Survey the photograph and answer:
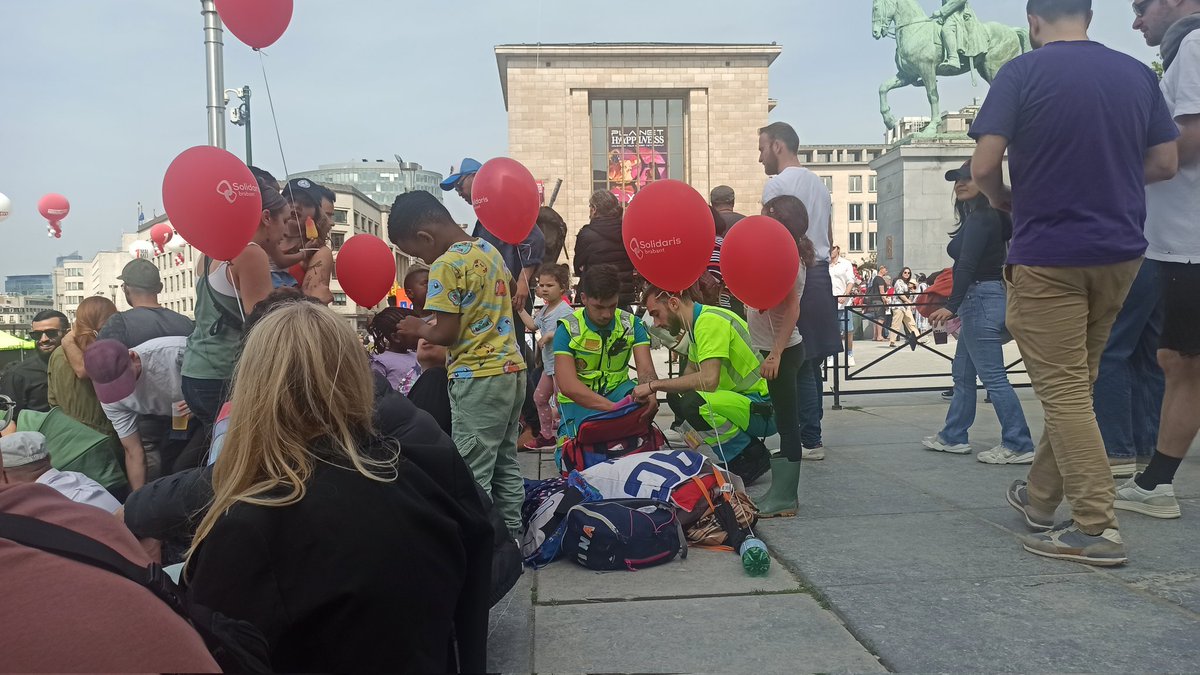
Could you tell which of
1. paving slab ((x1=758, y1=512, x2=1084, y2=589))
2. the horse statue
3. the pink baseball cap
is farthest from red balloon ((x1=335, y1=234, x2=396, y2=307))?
the horse statue

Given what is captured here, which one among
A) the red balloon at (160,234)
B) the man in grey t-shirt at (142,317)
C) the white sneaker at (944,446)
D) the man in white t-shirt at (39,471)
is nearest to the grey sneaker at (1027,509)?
the white sneaker at (944,446)

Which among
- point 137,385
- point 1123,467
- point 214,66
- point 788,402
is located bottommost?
point 1123,467

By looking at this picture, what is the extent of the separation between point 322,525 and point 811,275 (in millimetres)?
4226

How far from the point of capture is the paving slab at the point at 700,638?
2.57 m

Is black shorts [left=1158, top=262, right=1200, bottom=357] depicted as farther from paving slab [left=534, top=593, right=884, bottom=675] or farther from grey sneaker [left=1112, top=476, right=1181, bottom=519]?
paving slab [left=534, top=593, right=884, bottom=675]

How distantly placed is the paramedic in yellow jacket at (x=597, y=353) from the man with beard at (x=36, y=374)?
4.10 metres

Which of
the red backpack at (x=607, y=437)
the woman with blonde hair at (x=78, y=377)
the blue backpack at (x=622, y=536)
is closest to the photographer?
the blue backpack at (x=622, y=536)

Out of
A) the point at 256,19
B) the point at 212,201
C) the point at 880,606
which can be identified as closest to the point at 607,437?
the point at 880,606

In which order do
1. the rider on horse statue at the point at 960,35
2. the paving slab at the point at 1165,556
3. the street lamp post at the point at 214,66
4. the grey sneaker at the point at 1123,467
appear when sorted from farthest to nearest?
the rider on horse statue at the point at 960,35 < the street lamp post at the point at 214,66 < the grey sneaker at the point at 1123,467 < the paving slab at the point at 1165,556

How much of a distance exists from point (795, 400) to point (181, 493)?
2870 millimetres

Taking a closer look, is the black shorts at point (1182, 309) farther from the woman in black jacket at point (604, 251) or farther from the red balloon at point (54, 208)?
the red balloon at point (54, 208)

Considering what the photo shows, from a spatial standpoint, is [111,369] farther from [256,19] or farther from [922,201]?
[922,201]

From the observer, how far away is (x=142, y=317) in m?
5.00

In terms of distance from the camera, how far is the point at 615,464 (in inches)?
165
